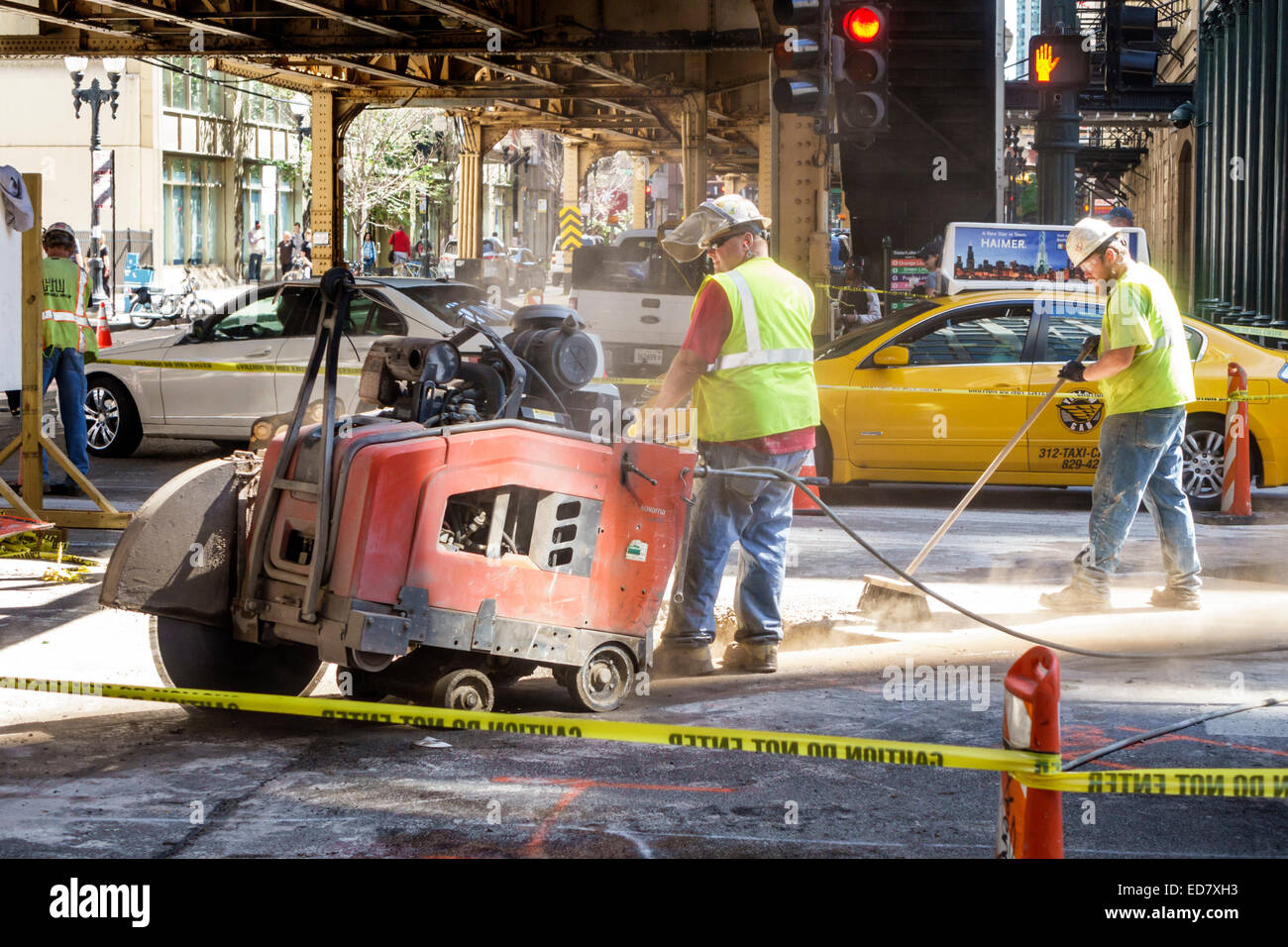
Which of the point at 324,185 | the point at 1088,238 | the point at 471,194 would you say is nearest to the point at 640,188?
the point at 471,194

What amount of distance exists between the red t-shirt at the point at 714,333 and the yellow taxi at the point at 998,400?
198 inches

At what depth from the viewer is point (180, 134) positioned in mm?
50188

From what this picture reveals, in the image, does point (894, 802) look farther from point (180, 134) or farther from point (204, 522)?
point (180, 134)

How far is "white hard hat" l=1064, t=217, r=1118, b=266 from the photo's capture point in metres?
8.23

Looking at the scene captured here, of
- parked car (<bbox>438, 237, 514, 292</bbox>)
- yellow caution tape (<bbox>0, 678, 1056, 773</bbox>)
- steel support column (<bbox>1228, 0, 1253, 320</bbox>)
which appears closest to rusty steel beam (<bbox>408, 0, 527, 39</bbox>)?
yellow caution tape (<bbox>0, 678, 1056, 773</bbox>)

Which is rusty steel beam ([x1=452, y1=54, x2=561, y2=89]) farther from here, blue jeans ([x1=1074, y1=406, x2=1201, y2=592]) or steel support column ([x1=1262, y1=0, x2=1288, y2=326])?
blue jeans ([x1=1074, y1=406, x2=1201, y2=592])

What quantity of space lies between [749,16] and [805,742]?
17.7m

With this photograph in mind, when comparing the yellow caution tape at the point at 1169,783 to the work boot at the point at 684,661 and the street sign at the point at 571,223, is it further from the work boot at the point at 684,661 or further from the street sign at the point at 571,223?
the street sign at the point at 571,223

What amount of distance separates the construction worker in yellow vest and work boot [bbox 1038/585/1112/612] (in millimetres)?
7320

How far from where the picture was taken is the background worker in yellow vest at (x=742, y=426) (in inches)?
275

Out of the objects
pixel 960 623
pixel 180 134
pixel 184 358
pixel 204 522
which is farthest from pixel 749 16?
pixel 180 134

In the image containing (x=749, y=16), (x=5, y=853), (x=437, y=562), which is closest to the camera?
(x=5, y=853)

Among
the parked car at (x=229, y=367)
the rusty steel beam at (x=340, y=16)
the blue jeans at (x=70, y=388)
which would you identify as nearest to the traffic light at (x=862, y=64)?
the parked car at (x=229, y=367)

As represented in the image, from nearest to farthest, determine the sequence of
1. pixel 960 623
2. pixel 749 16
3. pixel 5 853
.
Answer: pixel 5 853 < pixel 960 623 < pixel 749 16
